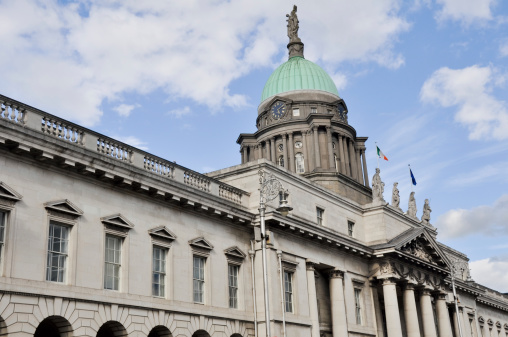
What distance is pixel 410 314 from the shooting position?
1813 inches

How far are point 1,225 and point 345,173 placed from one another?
43.8 meters

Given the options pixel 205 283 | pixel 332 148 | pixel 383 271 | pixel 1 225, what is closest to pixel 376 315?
pixel 383 271

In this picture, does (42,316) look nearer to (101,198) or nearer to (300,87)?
(101,198)

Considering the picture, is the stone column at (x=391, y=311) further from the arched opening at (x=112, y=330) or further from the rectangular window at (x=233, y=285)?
the arched opening at (x=112, y=330)

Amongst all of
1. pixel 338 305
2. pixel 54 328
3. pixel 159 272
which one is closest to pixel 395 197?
pixel 338 305

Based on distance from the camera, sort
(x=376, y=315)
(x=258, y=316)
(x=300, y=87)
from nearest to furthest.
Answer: (x=258, y=316), (x=376, y=315), (x=300, y=87)

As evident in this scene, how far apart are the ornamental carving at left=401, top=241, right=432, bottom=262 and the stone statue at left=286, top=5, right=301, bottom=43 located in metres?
32.2

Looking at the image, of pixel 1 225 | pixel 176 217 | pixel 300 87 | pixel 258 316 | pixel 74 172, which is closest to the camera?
pixel 1 225

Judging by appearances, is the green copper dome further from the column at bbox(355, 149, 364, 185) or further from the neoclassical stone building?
the neoclassical stone building

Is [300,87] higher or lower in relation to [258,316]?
higher

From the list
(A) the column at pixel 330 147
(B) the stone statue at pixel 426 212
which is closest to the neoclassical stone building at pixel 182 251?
(B) the stone statue at pixel 426 212

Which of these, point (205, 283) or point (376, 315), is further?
point (376, 315)

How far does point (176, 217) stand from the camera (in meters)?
30.7

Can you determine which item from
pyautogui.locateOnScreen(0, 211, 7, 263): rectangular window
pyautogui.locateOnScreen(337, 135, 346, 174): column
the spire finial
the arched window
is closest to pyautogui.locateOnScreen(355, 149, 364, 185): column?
pyautogui.locateOnScreen(337, 135, 346, 174): column
